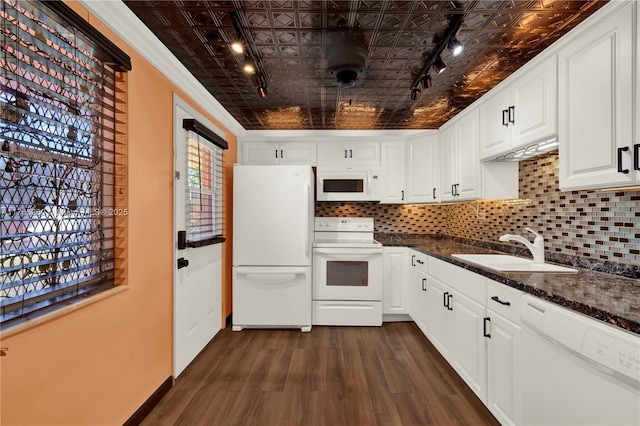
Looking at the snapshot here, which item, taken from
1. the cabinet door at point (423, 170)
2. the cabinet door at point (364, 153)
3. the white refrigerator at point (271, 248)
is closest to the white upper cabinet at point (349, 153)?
the cabinet door at point (364, 153)

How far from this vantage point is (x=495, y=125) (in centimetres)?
203

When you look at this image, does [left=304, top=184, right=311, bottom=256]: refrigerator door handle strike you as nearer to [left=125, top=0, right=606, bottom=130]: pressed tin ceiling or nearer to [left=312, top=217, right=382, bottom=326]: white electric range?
[left=312, top=217, right=382, bottom=326]: white electric range

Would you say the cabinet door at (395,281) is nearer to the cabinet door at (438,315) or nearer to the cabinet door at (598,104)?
the cabinet door at (438,315)

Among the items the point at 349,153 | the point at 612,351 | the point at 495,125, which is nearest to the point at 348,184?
the point at 349,153

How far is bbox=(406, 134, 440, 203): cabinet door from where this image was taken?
3.10 meters

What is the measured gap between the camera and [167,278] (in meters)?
1.84

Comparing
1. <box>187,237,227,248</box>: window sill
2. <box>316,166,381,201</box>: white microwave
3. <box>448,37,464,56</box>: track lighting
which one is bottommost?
<box>187,237,227,248</box>: window sill

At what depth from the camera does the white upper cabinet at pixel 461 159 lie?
230 cm

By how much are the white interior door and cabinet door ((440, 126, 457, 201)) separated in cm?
242

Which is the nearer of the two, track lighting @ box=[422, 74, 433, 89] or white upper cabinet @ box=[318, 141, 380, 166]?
track lighting @ box=[422, 74, 433, 89]

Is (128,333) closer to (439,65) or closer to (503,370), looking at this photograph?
(503,370)

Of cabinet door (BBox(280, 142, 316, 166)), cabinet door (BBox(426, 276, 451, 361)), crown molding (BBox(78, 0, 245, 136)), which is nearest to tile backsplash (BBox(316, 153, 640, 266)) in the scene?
cabinet door (BBox(426, 276, 451, 361))

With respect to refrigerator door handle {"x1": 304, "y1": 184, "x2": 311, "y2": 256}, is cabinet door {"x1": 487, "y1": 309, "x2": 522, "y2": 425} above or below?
below

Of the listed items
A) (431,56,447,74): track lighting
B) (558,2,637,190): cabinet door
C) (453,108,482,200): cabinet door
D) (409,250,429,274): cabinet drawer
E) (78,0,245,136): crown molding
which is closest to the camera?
(558,2,637,190): cabinet door
